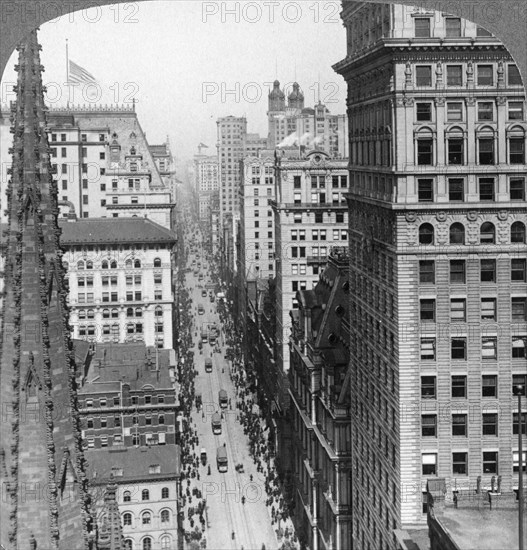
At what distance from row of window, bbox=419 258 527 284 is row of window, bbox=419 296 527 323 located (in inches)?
20.6

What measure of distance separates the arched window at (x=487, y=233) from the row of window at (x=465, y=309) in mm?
1606

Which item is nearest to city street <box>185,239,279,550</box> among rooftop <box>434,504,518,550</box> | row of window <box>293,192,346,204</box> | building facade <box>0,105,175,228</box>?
building facade <box>0,105,175,228</box>

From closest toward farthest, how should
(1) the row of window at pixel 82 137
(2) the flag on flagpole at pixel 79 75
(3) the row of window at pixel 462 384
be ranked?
(2) the flag on flagpole at pixel 79 75 → (3) the row of window at pixel 462 384 → (1) the row of window at pixel 82 137

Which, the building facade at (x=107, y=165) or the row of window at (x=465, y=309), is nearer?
the row of window at (x=465, y=309)

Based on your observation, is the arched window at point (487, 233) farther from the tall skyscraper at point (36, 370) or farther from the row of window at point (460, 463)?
the tall skyscraper at point (36, 370)

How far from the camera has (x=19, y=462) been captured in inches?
715

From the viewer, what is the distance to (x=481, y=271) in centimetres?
2634

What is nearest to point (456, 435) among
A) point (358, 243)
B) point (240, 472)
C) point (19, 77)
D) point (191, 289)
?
point (358, 243)

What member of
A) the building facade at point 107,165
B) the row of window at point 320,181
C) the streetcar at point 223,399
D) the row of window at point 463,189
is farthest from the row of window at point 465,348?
the streetcar at point 223,399

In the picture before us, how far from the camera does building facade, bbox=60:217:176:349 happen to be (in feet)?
178

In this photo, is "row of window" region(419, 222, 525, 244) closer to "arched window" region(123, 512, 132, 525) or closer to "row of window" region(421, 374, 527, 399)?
"row of window" region(421, 374, 527, 399)

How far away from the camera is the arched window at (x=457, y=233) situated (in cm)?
2623

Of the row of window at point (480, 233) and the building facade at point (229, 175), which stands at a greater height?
the building facade at point (229, 175)

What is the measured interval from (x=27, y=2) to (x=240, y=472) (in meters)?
42.3
